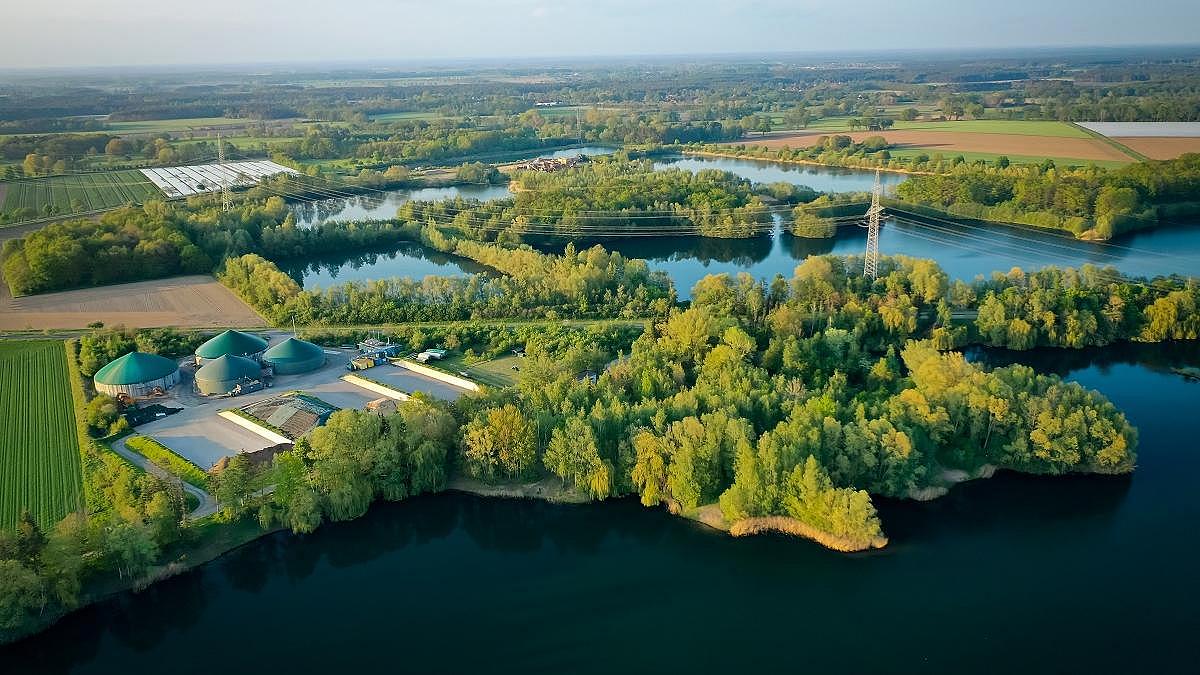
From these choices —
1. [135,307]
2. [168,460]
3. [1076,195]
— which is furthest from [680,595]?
[1076,195]

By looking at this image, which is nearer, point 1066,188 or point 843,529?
point 843,529

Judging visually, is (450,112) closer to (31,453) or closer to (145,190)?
(145,190)

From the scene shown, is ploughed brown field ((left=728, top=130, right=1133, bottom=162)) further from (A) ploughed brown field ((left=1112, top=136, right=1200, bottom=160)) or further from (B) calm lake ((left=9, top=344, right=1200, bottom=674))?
(B) calm lake ((left=9, top=344, right=1200, bottom=674))

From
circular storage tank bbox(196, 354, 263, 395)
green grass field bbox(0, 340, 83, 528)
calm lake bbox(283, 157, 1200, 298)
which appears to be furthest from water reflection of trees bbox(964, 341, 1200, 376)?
green grass field bbox(0, 340, 83, 528)

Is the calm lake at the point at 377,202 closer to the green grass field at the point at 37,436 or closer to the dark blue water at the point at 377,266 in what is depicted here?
the dark blue water at the point at 377,266

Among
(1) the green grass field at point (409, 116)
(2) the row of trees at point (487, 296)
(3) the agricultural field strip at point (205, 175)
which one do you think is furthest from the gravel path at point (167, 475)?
(1) the green grass field at point (409, 116)

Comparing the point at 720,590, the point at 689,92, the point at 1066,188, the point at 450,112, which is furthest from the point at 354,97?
the point at 720,590
